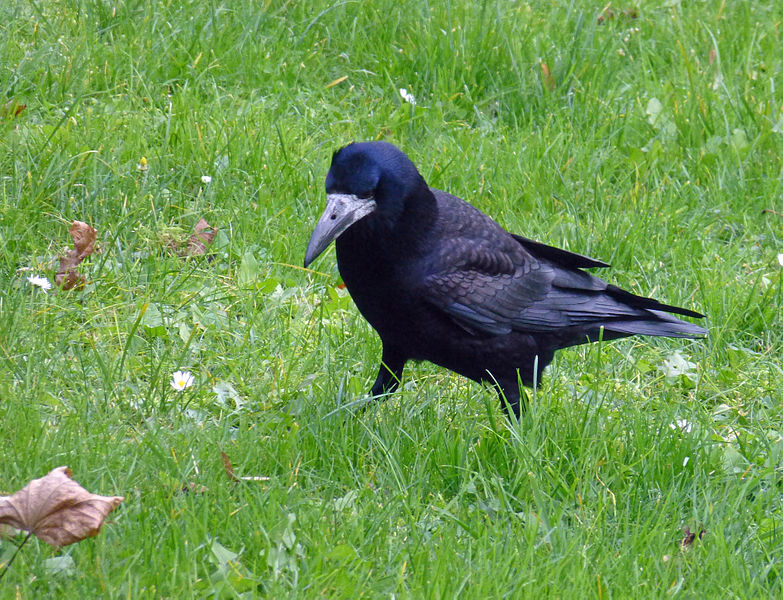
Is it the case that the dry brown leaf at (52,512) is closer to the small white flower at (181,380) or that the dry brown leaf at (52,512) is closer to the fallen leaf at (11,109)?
the small white flower at (181,380)

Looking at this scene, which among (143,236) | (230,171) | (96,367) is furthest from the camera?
(230,171)

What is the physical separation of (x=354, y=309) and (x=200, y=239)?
76 centimetres

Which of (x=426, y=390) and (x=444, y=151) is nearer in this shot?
(x=426, y=390)

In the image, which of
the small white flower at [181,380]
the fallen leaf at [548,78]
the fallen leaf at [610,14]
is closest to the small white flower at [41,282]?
the small white flower at [181,380]

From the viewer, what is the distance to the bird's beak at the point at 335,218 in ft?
10.2

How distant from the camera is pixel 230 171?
459cm

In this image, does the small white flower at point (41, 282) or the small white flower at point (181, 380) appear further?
the small white flower at point (41, 282)

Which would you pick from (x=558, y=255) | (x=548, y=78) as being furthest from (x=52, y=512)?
(x=548, y=78)

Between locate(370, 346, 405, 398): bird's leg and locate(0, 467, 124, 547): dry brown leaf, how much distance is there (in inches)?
51.2

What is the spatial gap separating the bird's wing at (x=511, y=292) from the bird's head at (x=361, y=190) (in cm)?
28

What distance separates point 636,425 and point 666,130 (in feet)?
8.32

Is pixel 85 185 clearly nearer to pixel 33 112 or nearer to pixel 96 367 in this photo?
pixel 33 112

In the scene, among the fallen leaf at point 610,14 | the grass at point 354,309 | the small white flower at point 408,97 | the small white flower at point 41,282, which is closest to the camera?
the grass at point 354,309

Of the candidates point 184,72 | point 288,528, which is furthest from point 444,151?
point 288,528
